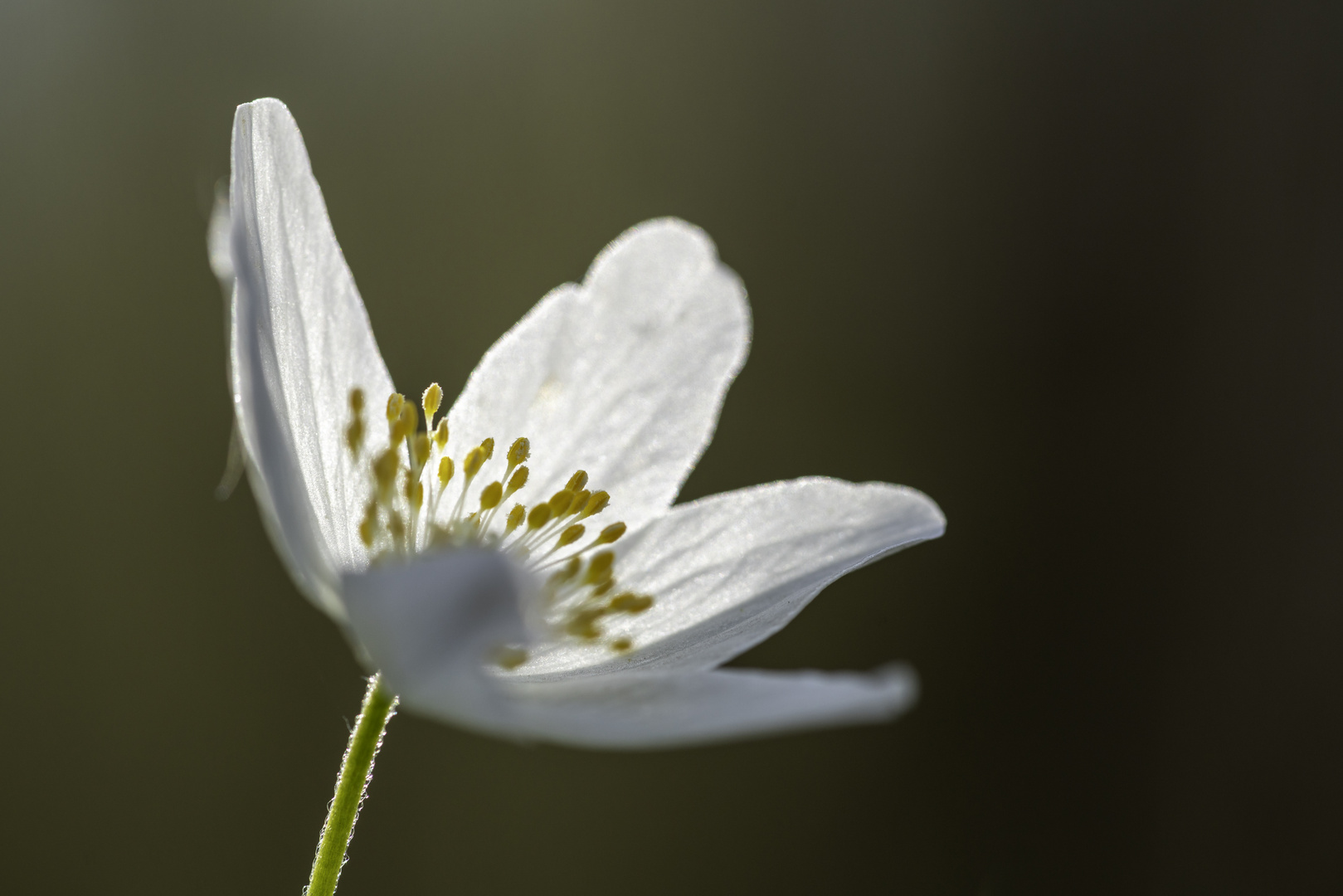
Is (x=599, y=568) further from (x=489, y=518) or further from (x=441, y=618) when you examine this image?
(x=441, y=618)

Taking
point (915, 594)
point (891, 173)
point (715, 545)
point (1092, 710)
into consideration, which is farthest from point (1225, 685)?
point (715, 545)

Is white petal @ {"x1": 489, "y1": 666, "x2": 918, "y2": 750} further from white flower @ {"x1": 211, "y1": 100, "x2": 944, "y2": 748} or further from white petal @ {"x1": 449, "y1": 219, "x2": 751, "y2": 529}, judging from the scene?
white petal @ {"x1": 449, "y1": 219, "x2": 751, "y2": 529}

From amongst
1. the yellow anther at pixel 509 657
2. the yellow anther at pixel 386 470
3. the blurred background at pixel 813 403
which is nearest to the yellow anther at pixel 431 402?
the yellow anther at pixel 386 470

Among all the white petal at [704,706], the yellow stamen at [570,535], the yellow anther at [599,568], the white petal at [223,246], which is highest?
the white petal at [223,246]

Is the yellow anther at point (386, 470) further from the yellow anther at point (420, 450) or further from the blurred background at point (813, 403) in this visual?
the blurred background at point (813, 403)

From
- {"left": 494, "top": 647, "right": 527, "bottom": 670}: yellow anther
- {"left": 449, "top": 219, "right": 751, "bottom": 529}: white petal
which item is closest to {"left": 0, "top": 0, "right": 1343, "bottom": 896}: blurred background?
{"left": 449, "top": 219, "right": 751, "bottom": 529}: white petal

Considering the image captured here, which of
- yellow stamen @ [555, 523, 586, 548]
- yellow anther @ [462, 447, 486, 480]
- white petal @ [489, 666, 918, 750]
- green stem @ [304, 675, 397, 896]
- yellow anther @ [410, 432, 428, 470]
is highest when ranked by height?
yellow anther @ [410, 432, 428, 470]
